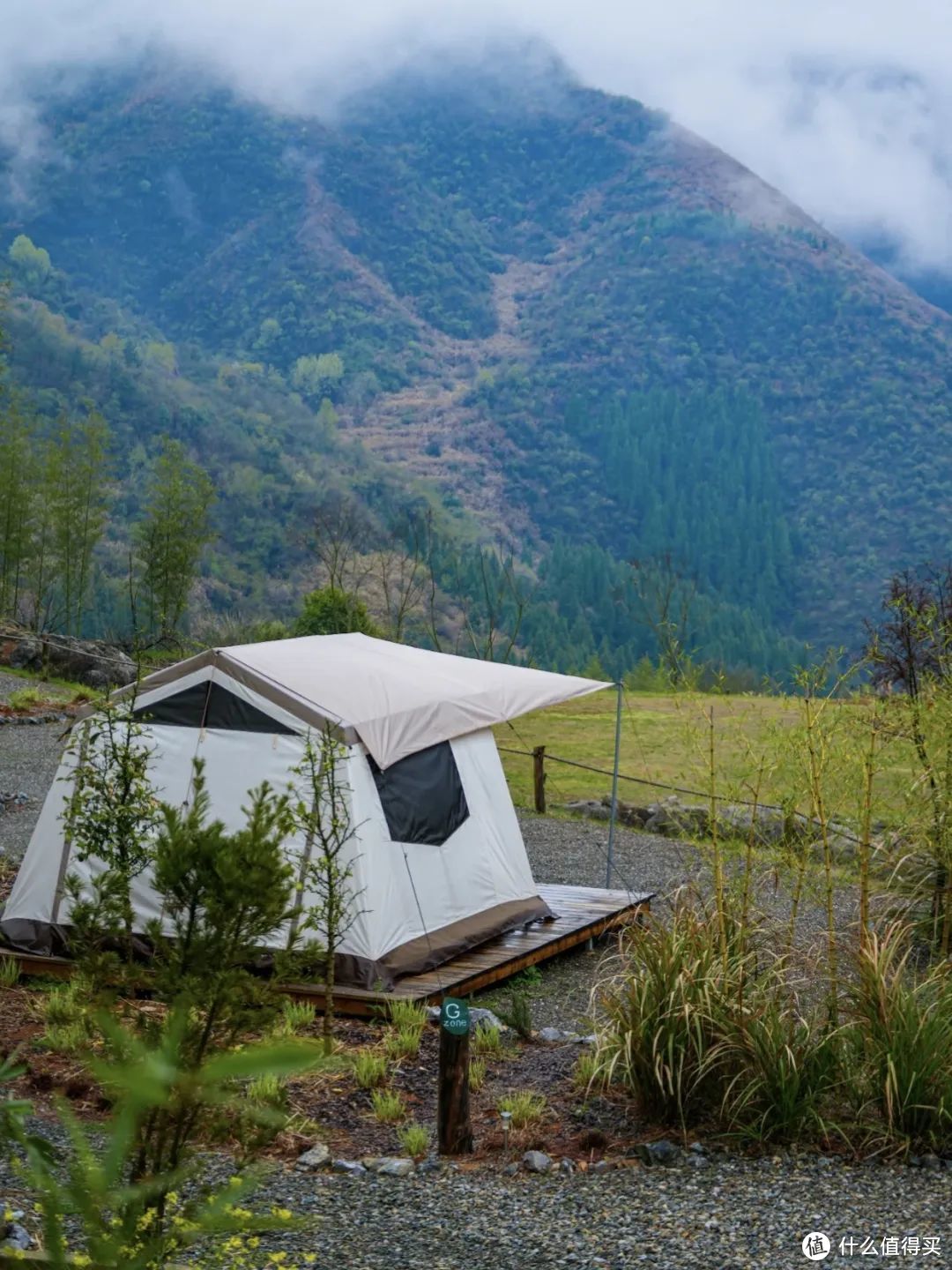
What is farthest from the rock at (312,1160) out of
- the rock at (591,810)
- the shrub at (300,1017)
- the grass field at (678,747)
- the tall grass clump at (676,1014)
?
the rock at (591,810)

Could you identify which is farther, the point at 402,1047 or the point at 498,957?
the point at 498,957

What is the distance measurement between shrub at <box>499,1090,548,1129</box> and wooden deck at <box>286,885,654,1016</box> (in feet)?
3.32

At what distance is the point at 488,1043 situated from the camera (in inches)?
243

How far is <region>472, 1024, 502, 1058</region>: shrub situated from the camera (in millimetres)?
6166

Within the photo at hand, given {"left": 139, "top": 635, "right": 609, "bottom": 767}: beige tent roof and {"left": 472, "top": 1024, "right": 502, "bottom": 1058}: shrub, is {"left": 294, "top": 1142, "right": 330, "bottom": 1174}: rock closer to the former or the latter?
{"left": 472, "top": 1024, "right": 502, "bottom": 1058}: shrub

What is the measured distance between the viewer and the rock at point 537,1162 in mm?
4590

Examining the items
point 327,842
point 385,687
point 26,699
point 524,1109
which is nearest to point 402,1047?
point 327,842

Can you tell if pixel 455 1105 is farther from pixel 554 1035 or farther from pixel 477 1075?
pixel 554 1035

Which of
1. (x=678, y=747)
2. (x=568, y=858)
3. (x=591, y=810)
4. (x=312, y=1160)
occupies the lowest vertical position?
(x=312, y=1160)

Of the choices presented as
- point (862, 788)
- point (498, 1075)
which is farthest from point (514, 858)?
point (862, 788)

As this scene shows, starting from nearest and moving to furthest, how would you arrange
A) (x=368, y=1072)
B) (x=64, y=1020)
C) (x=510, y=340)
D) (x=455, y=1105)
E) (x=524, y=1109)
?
(x=455, y=1105)
(x=524, y=1109)
(x=64, y=1020)
(x=368, y=1072)
(x=510, y=340)

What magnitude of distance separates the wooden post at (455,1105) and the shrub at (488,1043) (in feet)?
4.24

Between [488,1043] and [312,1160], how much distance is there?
1.56 meters

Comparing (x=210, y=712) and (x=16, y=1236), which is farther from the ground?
A: (x=210, y=712)
